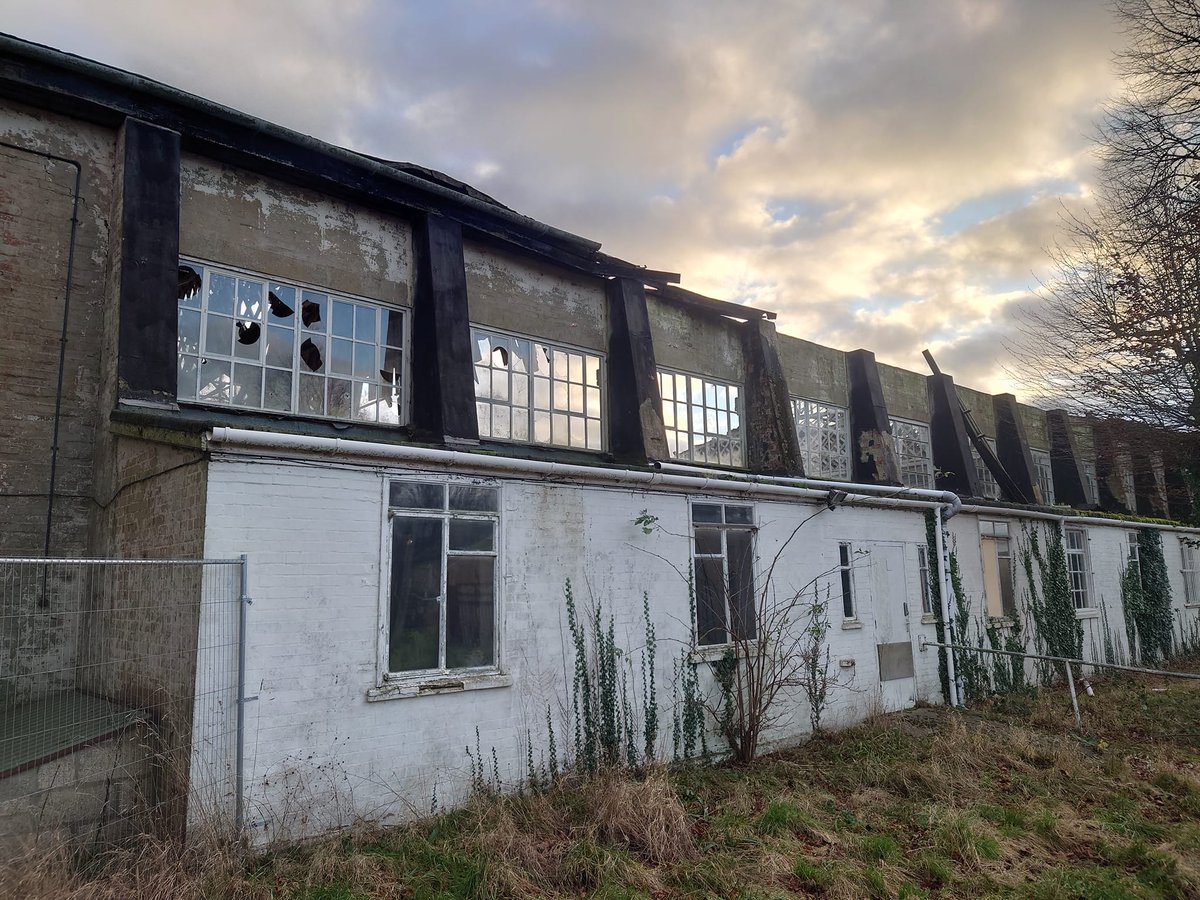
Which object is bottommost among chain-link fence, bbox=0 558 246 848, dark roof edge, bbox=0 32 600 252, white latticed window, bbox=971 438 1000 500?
chain-link fence, bbox=0 558 246 848

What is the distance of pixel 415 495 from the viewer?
7004mm

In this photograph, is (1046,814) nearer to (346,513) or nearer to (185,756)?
(346,513)

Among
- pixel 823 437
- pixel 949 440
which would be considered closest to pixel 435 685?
pixel 823 437

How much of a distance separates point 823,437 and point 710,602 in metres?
9.41

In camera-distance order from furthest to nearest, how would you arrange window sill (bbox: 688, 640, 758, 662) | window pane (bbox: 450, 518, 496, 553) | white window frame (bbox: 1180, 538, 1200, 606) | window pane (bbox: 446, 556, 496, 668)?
white window frame (bbox: 1180, 538, 1200, 606) < window sill (bbox: 688, 640, 758, 662) < window pane (bbox: 450, 518, 496, 553) < window pane (bbox: 446, 556, 496, 668)

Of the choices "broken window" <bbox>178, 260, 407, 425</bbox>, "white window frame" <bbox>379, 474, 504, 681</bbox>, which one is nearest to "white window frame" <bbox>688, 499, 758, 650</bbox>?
"white window frame" <bbox>379, 474, 504, 681</bbox>

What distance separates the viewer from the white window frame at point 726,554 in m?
9.24

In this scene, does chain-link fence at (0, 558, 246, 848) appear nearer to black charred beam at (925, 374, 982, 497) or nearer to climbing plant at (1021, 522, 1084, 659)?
climbing plant at (1021, 522, 1084, 659)

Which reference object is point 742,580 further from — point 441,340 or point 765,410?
point 765,410

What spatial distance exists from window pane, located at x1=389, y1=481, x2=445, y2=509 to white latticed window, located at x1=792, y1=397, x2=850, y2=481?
37.2ft

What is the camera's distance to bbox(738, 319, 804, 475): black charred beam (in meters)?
15.3

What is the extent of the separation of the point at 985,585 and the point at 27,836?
14.2 metres

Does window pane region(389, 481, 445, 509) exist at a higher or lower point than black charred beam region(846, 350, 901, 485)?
lower

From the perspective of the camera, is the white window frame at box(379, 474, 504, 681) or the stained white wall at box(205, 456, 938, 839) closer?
the stained white wall at box(205, 456, 938, 839)
